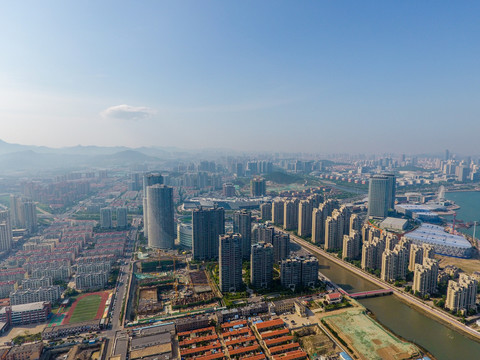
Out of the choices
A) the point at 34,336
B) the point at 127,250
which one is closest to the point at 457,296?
the point at 34,336

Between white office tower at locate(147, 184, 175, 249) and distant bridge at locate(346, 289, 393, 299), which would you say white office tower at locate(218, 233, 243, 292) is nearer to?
distant bridge at locate(346, 289, 393, 299)

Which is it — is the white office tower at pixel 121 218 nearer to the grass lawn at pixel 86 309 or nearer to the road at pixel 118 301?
the road at pixel 118 301

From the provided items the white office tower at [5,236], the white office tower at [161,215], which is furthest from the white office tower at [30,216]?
the white office tower at [161,215]

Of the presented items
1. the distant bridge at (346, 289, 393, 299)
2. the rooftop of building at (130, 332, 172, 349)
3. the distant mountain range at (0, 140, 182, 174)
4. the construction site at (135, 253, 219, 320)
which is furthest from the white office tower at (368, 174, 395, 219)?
the distant mountain range at (0, 140, 182, 174)

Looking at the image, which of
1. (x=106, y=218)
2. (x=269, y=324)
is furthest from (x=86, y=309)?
(x=106, y=218)

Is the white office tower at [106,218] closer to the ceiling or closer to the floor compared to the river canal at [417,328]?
closer to the ceiling

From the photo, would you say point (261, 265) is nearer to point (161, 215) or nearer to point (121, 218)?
point (161, 215)
